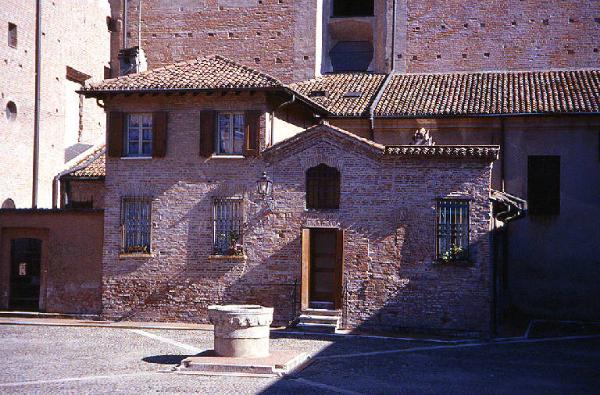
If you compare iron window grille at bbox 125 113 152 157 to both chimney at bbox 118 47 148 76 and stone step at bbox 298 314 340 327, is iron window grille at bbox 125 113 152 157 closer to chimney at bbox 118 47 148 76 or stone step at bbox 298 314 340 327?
chimney at bbox 118 47 148 76

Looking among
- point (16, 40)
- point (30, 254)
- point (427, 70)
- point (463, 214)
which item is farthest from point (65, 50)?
point (463, 214)

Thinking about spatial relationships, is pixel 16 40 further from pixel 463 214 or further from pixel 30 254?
pixel 463 214

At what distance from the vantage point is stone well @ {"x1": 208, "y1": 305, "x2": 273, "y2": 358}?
15.1 metres

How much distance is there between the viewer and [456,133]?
25469 millimetres

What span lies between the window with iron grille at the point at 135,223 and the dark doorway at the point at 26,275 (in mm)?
2790

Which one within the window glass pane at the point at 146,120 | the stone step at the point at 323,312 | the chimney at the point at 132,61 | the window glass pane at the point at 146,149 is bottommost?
the stone step at the point at 323,312

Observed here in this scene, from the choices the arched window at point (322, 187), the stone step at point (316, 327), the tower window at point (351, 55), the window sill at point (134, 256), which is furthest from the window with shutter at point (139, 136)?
the tower window at point (351, 55)

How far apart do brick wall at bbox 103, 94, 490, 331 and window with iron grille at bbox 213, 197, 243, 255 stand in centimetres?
18

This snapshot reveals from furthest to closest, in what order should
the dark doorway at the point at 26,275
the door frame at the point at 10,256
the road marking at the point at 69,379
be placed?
1. the dark doorway at the point at 26,275
2. the door frame at the point at 10,256
3. the road marking at the point at 69,379

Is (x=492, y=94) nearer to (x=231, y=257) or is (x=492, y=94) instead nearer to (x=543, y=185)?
(x=543, y=185)

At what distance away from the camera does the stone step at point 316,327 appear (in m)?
20.4

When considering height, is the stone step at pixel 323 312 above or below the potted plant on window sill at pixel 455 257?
below

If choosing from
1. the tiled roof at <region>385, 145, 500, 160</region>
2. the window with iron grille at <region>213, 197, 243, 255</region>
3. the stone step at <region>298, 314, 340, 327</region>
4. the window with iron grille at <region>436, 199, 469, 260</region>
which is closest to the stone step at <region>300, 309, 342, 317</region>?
the stone step at <region>298, 314, 340, 327</region>

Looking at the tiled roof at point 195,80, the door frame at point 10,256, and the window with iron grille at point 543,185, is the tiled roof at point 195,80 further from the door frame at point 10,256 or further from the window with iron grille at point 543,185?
the window with iron grille at point 543,185
